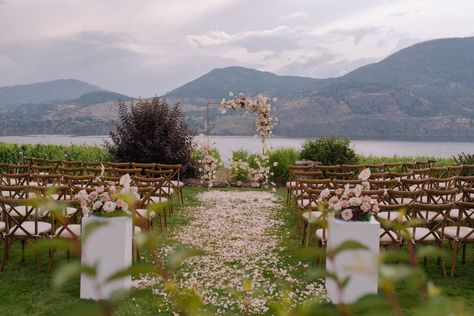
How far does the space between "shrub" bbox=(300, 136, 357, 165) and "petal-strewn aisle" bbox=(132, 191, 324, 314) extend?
391cm

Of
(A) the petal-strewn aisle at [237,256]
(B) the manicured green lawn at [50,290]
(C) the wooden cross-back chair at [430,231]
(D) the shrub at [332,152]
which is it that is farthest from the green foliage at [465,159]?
(C) the wooden cross-back chair at [430,231]

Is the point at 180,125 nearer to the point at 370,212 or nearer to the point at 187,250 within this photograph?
the point at 370,212

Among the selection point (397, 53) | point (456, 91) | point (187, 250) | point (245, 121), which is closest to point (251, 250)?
point (187, 250)

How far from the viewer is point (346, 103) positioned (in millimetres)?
79500

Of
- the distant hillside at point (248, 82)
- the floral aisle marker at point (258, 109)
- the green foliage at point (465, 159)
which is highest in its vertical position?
the distant hillside at point (248, 82)

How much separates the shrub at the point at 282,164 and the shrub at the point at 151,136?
250 centimetres

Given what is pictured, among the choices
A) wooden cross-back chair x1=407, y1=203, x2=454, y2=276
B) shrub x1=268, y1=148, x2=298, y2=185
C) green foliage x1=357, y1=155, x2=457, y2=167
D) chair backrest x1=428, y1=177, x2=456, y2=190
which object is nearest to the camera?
wooden cross-back chair x1=407, y1=203, x2=454, y2=276

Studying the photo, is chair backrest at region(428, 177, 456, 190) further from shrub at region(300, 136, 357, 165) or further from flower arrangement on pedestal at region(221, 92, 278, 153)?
shrub at region(300, 136, 357, 165)

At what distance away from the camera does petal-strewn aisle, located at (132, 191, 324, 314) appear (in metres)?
5.43

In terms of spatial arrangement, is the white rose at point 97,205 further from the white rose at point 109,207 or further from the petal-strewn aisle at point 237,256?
the petal-strewn aisle at point 237,256

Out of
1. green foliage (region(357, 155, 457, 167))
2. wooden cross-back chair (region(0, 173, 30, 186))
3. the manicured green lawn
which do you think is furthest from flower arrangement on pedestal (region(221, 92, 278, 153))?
the manicured green lawn

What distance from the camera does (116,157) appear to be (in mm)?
14352

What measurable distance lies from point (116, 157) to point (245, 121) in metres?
37.2

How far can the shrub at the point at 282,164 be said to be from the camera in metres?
15.2
